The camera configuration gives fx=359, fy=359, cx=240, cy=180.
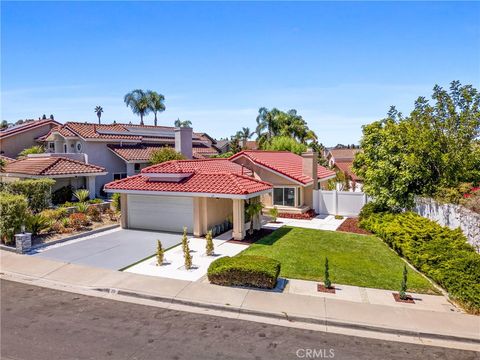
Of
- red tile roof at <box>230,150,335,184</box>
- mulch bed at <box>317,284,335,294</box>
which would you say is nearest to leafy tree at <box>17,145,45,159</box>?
red tile roof at <box>230,150,335,184</box>

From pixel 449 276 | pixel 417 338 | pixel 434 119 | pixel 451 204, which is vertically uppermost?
pixel 434 119

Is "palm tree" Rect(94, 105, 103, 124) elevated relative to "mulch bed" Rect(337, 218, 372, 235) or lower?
elevated

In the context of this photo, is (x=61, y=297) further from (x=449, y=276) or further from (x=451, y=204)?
(x=451, y=204)

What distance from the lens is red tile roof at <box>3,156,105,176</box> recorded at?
84.0ft

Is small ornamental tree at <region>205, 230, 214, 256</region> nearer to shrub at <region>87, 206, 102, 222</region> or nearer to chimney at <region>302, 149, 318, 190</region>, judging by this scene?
shrub at <region>87, 206, 102, 222</region>

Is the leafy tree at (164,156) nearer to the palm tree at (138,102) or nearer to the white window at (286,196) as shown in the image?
the white window at (286,196)

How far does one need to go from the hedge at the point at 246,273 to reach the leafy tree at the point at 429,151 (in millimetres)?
10863

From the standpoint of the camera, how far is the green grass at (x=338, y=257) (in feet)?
40.3

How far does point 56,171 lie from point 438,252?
2422cm

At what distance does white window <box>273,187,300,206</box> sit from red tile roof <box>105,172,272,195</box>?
5.26 m

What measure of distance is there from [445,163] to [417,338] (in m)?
12.0

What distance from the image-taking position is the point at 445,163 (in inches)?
707

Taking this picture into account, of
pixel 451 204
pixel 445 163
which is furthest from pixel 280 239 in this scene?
pixel 445 163

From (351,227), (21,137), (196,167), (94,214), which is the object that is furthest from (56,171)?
(351,227)
